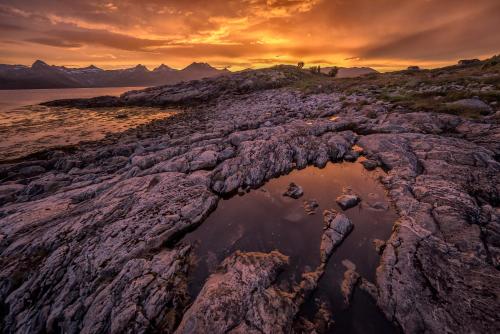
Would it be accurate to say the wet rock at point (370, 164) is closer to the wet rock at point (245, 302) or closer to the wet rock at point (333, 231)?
the wet rock at point (333, 231)

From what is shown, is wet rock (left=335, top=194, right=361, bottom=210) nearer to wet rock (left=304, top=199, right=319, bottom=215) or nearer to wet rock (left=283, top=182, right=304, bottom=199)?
wet rock (left=304, top=199, right=319, bottom=215)

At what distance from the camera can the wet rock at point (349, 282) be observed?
835cm

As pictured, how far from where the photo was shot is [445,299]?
7336 mm

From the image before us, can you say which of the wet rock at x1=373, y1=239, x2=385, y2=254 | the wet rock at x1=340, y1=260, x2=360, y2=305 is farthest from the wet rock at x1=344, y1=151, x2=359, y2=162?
the wet rock at x1=340, y1=260, x2=360, y2=305

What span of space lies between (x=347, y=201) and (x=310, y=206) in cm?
233

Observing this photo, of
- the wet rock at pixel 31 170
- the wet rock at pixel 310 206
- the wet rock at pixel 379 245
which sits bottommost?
the wet rock at pixel 31 170

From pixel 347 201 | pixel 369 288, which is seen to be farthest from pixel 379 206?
pixel 369 288

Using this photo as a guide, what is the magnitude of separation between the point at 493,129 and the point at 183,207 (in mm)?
27357

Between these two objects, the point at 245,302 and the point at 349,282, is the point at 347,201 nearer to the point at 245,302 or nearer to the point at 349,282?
the point at 349,282

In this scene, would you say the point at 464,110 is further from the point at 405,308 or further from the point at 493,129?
the point at 405,308

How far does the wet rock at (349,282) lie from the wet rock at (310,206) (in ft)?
13.2

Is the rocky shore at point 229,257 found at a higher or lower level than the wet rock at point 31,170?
higher

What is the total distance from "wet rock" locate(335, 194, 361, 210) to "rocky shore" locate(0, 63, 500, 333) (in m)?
1.47

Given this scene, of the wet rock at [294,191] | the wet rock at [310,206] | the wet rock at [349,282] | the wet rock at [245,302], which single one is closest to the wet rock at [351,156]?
the wet rock at [294,191]
